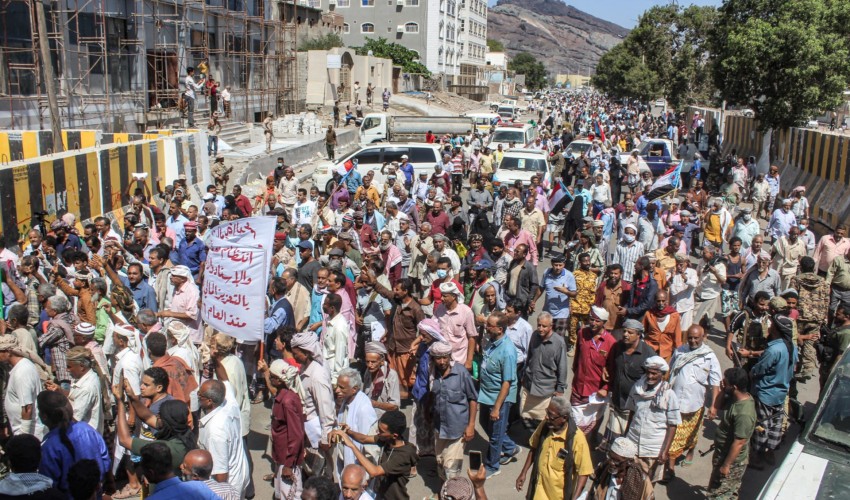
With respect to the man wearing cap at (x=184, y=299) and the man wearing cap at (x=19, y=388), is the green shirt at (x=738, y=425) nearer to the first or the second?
the man wearing cap at (x=184, y=299)

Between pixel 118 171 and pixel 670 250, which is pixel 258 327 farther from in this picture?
pixel 118 171

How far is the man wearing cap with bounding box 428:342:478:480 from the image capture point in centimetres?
617

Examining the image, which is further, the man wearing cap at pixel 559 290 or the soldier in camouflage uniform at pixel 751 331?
the man wearing cap at pixel 559 290

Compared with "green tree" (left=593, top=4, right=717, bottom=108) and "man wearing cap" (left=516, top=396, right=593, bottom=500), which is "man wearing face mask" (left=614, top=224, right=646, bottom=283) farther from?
"green tree" (left=593, top=4, right=717, bottom=108)

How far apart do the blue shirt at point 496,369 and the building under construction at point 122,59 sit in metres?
13.5

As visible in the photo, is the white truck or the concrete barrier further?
the white truck

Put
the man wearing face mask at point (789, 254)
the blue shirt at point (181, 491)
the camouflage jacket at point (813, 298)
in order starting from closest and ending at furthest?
the blue shirt at point (181, 491) < the camouflage jacket at point (813, 298) < the man wearing face mask at point (789, 254)

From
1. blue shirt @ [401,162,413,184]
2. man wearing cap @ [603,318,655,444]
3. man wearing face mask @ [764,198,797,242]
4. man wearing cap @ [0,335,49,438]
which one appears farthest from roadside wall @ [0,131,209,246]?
man wearing face mask @ [764,198,797,242]

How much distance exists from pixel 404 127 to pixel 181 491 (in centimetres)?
2826

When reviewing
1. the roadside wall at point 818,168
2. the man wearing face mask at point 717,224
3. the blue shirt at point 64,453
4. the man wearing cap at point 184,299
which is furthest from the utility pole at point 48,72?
the roadside wall at point 818,168

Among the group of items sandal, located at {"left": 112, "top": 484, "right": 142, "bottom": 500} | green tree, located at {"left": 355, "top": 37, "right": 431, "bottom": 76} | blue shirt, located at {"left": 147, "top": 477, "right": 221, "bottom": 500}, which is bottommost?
sandal, located at {"left": 112, "top": 484, "right": 142, "bottom": 500}

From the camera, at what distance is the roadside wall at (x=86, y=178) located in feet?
35.8

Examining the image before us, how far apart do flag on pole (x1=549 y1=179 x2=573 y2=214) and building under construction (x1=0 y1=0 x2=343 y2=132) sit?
35.8ft

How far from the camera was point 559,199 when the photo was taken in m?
15.3
